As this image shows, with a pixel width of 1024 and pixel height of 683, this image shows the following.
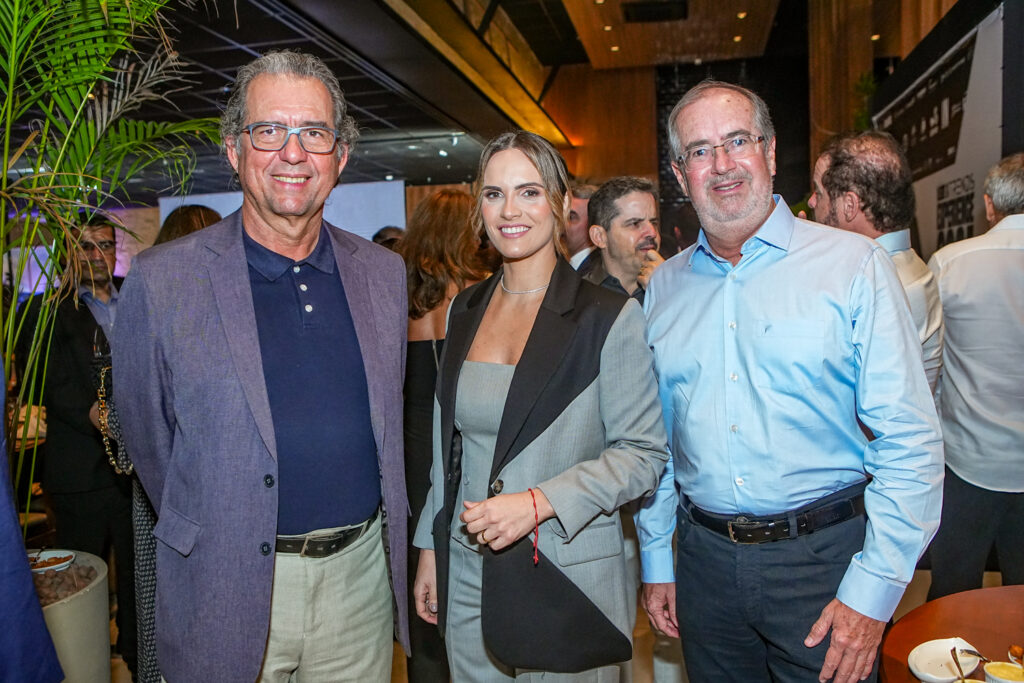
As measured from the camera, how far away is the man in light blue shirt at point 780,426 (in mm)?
1525

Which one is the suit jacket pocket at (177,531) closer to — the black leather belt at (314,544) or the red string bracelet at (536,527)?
the black leather belt at (314,544)

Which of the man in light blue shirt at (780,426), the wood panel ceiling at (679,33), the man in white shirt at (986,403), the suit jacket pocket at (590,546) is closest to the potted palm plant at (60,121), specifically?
the suit jacket pocket at (590,546)

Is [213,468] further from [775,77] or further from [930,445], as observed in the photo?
[775,77]

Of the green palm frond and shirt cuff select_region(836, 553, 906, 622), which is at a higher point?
the green palm frond

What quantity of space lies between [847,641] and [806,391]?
52 centimetres

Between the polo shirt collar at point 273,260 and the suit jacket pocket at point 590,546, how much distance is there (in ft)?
2.83

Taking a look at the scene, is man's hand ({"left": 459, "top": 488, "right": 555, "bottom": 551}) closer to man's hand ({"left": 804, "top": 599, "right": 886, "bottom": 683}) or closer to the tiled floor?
man's hand ({"left": 804, "top": 599, "right": 886, "bottom": 683})

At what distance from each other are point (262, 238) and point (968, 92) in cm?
418

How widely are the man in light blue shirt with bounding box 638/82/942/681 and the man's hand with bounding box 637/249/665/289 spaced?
146 centimetres

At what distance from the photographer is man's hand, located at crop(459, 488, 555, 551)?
156 cm

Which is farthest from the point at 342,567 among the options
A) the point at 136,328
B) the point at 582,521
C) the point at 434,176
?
the point at 434,176

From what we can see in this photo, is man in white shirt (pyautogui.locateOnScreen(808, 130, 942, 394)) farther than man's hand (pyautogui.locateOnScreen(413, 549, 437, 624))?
Yes

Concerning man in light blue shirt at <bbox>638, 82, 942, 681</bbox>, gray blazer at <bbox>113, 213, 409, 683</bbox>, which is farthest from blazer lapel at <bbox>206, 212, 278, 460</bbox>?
man in light blue shirt at <bbox>638, 82, 942, 681</bbox>

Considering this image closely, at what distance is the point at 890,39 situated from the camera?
9211 millimetres
